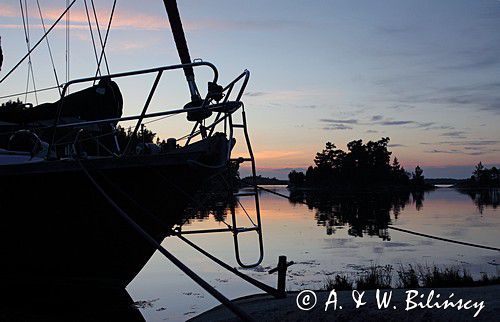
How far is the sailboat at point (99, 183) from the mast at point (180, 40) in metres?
0.02

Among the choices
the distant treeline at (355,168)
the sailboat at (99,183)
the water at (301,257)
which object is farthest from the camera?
the distant treeline at (355,168)

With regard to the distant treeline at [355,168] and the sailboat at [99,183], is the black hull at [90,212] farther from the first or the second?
the distant treeline at [355,168]

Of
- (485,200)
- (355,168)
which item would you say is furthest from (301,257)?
(355,168)

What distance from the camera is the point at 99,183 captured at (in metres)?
9.39

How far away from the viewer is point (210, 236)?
88.4 feet

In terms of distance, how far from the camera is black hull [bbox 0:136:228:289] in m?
9.16

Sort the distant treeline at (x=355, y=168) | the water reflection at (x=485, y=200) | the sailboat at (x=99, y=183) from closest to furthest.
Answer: the sailboat at (x=99, y=183), the water reflection at (x=485, y=200), the distant treeline at (x=355, y=168)

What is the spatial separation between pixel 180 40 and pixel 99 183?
2797 millimetres

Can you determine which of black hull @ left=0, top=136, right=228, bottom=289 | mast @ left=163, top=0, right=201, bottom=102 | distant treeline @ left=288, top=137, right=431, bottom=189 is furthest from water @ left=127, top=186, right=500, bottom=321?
distant treeline @ left=288, top=137, right=431, bottom=189

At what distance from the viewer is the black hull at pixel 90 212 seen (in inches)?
360

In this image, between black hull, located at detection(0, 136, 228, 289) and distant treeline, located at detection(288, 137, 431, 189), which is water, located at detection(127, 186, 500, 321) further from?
distant treeline, located at detection(288, 137, 431, 189)

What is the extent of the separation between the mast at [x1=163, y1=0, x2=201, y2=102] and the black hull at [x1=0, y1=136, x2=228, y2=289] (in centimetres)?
104

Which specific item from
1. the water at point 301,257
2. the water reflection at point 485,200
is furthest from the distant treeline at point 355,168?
the water at point 301,257

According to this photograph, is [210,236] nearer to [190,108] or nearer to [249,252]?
[249,252]
